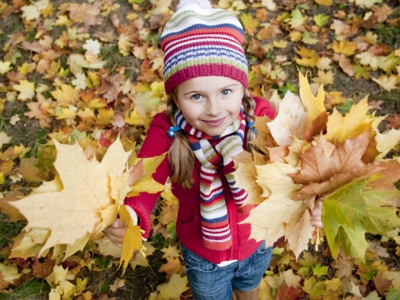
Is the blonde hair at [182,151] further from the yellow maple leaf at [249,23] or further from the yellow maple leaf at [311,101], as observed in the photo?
the yellow maple leaf at [249,23]

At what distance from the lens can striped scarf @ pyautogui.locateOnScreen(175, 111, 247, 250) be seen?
1.50 meters

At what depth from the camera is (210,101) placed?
54.1 inches

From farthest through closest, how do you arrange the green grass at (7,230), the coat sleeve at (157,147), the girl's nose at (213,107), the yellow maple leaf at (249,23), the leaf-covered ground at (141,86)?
the yellow maple leaf at (249,23)
the green grass at (7,230)
the leaf-covered ground at (141,86)
the coat sleeve at (157,147)
the girl's nose at (213,107)

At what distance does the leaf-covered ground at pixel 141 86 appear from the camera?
7.70ft

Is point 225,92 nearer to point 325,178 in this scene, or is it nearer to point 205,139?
point 205,139

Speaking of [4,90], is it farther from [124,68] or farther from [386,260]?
[386,260]

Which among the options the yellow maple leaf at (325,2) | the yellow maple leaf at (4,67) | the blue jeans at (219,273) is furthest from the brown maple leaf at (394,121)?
the yellow maple leaf at (4,67)

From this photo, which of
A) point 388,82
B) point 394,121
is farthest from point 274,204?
point 388,82

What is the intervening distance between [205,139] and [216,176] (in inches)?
6.7

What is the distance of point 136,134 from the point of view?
10.0 ft

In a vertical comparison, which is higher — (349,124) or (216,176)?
(349,124)

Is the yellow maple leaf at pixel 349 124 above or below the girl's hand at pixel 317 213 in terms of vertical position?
above

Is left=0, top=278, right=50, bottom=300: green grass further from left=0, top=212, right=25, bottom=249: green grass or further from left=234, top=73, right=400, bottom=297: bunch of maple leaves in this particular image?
left=234, top=73, right=400, bottom=297: bunch of maple leaves

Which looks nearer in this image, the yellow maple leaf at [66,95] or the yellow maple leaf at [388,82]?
the yellow maple leaf at [388,82]
